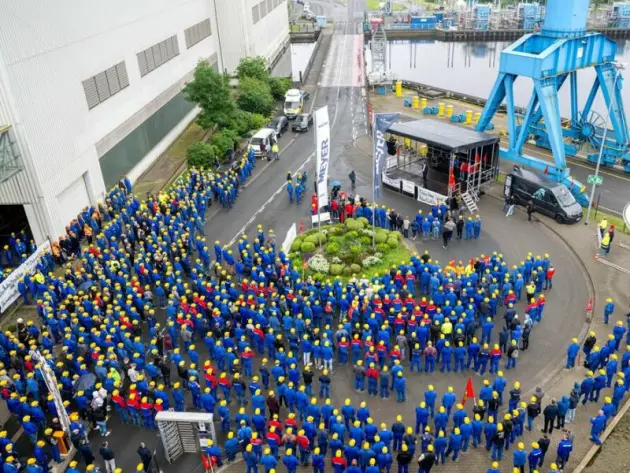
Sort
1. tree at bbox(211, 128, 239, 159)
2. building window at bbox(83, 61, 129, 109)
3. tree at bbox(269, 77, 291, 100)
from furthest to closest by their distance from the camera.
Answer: tree at bbox(269, 77, 291, 100) < tree at bbox(211, 128, 239, 159) < building window at bbox(83, 61, 129, 109)

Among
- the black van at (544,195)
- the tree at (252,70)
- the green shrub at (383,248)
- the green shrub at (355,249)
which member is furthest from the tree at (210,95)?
the black van at (544,195)

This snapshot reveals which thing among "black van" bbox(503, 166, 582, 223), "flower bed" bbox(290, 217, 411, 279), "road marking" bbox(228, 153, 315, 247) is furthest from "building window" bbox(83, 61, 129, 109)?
"black van" bbox(503, 166, 582, 223)

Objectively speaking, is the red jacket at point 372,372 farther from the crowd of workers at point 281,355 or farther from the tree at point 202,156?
the tree at point 202,156

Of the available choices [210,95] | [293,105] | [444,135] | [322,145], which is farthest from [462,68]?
[322,145]

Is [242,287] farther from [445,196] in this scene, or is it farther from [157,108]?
[157,108]

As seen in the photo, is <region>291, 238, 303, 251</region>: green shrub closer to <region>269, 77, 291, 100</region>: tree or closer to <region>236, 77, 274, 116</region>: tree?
<region>236, 77, 274, 116</region>: tree

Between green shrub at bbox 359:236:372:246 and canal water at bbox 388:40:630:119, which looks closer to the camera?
green shrub at bbox 359:236:372:246

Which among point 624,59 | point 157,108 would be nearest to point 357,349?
point 157,108

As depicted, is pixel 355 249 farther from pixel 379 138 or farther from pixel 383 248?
pixel 379 138
